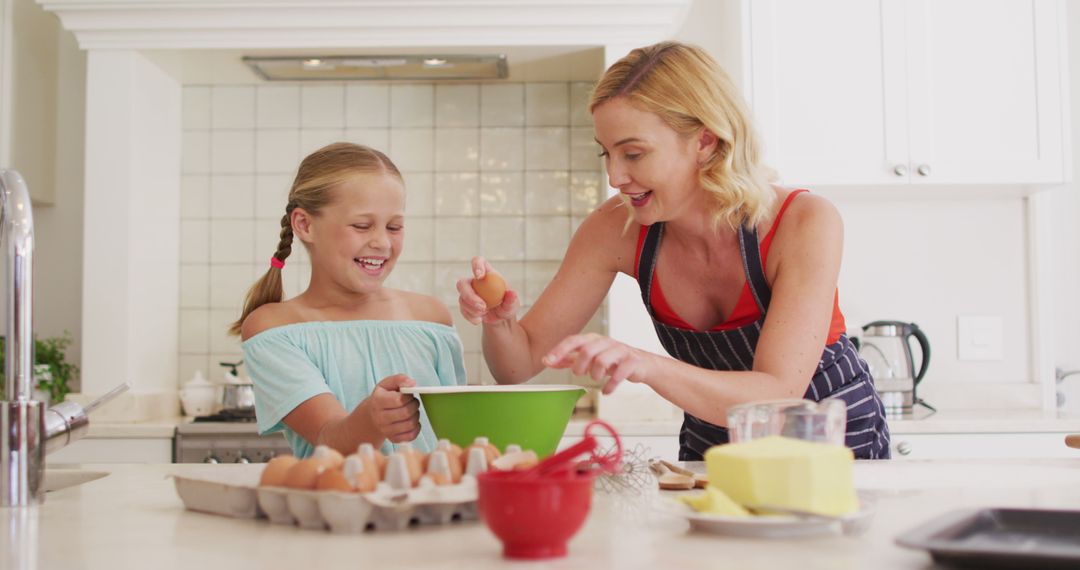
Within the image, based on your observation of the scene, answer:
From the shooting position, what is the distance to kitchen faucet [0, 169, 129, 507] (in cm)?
110

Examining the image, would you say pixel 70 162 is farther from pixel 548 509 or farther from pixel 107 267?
pixel 548 509

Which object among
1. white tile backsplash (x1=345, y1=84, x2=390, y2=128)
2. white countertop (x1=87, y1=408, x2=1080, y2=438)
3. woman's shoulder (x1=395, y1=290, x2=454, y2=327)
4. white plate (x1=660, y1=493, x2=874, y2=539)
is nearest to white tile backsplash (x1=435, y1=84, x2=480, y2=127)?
white tile backsplash (x1=345, y1=84, x2=390, y2=128)

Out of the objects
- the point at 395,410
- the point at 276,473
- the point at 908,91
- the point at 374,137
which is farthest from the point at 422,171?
the point at 276,473

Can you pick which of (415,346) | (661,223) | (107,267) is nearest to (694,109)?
(661,223)

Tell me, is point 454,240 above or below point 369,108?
below

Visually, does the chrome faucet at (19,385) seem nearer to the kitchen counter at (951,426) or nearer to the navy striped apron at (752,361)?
the navy striped apron at (752,361)

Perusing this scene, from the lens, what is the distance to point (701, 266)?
1726 mm

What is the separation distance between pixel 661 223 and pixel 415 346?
0.46m

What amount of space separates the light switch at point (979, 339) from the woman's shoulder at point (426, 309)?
2.00 metres

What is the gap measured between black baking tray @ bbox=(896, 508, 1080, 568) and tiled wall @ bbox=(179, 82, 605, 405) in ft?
8.16

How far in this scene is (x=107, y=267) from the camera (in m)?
2.93

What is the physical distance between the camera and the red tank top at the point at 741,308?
1602mm

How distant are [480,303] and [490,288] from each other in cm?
3

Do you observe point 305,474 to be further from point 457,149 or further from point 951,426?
point 457,149
